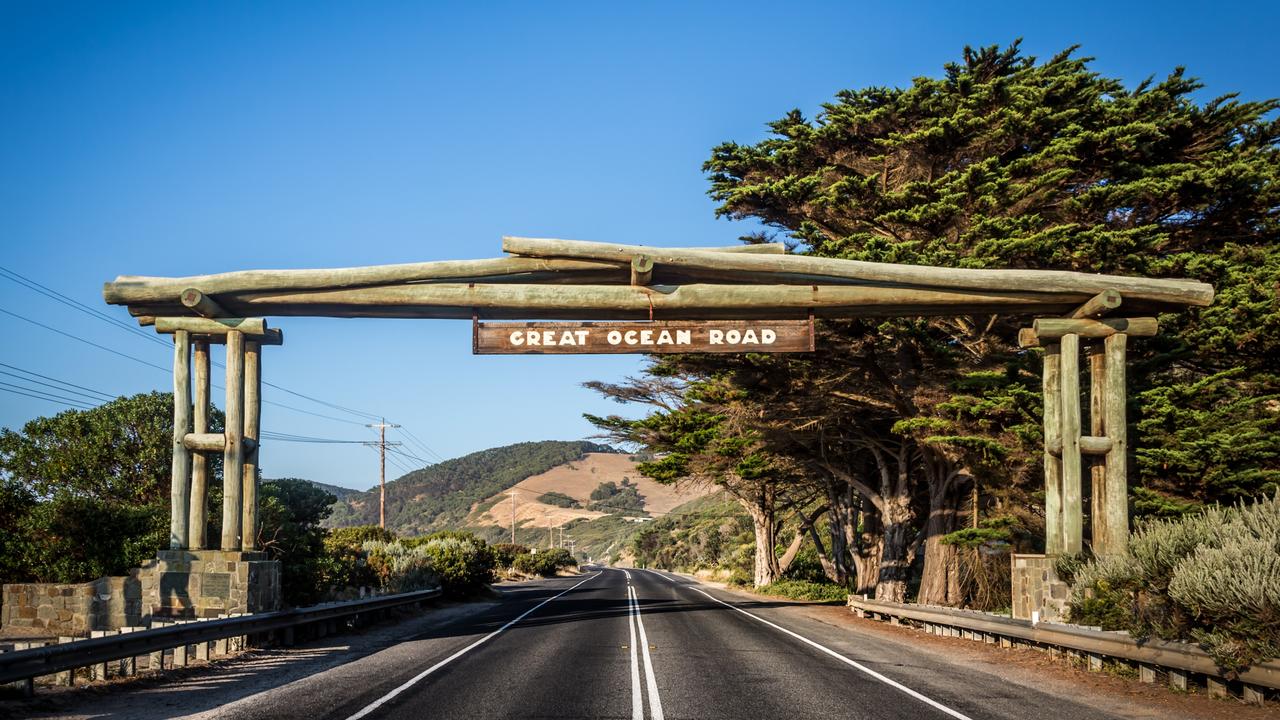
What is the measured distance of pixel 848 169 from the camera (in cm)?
2486

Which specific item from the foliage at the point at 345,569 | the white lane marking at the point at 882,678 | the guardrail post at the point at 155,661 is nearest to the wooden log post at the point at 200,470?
the guardrail post at the point at 155,661

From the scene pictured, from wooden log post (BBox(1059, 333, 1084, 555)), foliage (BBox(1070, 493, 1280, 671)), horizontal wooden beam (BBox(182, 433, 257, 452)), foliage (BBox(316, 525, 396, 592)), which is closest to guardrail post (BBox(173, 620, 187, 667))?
horizontal wooden beam (BBox(182, 433, 257, 452))

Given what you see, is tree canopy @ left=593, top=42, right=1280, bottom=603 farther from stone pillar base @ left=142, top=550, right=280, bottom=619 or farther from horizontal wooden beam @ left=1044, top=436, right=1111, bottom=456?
stone pillar base @ left=142, top=550, right=280, bottom=619

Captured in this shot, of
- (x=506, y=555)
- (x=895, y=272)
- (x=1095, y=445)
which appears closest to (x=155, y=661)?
(x=895, y=272)

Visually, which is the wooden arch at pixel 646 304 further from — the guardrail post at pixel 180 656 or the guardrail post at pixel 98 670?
the guardrail post at pixel 98 670

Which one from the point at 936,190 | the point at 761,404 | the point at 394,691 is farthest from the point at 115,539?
the point at 936,190

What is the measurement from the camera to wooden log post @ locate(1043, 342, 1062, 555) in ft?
52.6

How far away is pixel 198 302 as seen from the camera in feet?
49.8

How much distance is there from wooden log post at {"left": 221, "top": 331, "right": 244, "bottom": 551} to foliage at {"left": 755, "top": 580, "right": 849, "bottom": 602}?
83.1 feet

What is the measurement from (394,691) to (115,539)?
512 inches

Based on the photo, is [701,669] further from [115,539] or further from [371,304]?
[115,539]

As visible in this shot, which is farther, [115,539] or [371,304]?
[115,539]

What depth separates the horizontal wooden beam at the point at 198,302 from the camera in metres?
15.1

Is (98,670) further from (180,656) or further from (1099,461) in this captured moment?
(1099,461)
